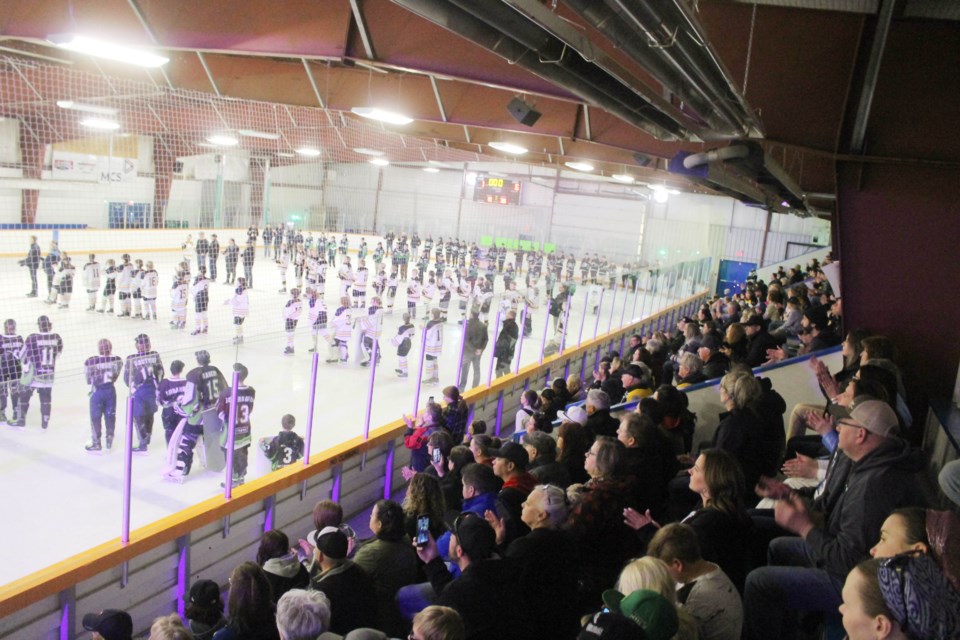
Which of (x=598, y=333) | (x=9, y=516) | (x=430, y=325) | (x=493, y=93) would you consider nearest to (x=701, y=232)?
(x=598, y=333)

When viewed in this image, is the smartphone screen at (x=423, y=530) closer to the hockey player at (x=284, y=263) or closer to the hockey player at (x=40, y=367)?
the hockey player at (x=40, y=367)

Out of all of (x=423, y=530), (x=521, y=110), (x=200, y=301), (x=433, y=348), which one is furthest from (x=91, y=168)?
(x=423, y=530)

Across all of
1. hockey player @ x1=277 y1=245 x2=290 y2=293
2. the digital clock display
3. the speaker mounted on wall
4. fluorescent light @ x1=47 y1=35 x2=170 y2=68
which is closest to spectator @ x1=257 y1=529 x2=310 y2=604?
fluorescent light @ x1=47 y1=35 x2=170 y2=68

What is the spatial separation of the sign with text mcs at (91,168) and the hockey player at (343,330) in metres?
6.56

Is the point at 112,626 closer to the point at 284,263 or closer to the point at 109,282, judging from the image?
the point at 109,282

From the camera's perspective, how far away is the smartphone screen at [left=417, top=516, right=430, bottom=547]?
334 centimetres

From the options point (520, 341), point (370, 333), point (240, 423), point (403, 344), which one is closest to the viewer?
point (240, 423)

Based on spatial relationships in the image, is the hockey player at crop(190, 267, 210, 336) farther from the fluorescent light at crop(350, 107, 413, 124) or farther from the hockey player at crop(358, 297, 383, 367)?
the hockey player at crop(358, 297, 383, 367)

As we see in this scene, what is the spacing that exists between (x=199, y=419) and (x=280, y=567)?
327 cm

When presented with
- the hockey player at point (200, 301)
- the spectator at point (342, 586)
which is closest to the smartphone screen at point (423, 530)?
the spectator at point (342, 586)

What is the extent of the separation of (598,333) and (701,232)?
61.8ft

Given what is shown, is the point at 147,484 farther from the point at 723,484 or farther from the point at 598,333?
the point at 598,333

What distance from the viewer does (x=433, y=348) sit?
8.38 m

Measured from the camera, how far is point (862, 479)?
276cm
